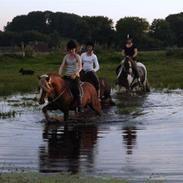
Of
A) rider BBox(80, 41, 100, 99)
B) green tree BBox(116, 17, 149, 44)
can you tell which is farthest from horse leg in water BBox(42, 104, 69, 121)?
green tree BBox(116, 17, 149, 44)

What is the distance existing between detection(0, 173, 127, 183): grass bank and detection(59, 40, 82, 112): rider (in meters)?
6.78

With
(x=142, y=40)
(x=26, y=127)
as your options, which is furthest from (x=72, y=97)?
(x=142, y=40)

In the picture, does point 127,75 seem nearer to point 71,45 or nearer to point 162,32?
point 71,45

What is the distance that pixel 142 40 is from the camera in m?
98.4

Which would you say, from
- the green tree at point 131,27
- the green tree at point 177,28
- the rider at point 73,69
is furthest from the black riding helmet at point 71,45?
the green tree at point 177,28

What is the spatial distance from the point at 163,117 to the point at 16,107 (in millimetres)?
5242

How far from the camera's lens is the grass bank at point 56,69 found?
29547 millimetres

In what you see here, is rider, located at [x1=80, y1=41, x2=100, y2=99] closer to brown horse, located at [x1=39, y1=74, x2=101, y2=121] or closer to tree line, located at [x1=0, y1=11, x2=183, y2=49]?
brown horse, located at [x1=39, y1=74, x2=101, y2=121]

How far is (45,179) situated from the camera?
8359 millimetres

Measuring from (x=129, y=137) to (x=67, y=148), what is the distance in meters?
1.88

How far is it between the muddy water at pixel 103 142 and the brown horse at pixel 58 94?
1.56ft

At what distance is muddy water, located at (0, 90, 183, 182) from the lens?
387 inches

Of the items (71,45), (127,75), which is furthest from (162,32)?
(71,45)

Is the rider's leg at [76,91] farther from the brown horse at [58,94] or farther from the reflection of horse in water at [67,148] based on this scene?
the reflection of horse in water at [67,148]
